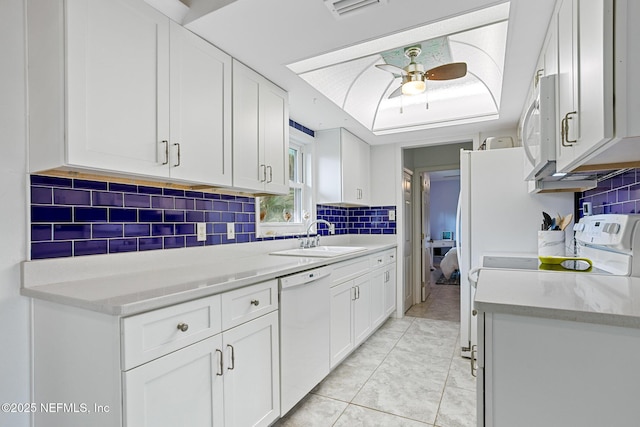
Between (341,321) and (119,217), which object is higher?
(119,217)

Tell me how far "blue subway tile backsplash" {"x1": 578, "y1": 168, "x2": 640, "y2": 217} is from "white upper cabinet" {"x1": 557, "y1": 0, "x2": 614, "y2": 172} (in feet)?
1.35

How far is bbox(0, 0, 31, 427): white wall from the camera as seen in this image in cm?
131

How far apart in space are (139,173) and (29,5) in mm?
801

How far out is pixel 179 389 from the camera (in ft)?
4.08

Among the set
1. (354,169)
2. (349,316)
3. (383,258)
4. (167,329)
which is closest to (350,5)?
(167,329)

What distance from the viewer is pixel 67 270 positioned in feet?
4.79

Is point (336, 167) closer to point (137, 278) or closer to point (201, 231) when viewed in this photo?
point (201, 231)

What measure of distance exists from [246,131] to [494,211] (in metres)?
2.12

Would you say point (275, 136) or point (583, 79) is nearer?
point (583, 79)

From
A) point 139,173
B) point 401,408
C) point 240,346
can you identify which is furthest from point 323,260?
point 139,173

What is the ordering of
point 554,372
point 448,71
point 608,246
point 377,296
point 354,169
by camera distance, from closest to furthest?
1. point 554,372
2. point 608,246
3. point 448,71
4. point 377,296
5. point 354,169

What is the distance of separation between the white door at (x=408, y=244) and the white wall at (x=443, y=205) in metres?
4.03

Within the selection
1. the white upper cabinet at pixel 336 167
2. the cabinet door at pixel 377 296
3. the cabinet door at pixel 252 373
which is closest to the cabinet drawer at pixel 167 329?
the cabinet door at pixel 252 373

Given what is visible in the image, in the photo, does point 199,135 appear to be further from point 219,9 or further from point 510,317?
point 510,317
